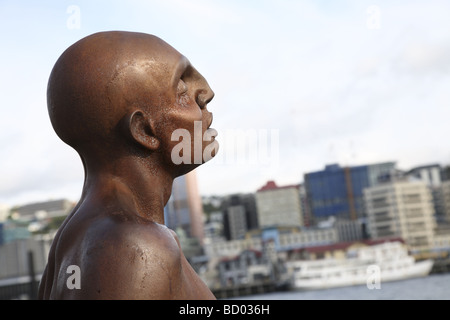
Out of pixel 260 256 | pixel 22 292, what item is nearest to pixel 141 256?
pixel 22 292

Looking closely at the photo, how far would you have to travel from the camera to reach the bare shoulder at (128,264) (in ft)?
7.42

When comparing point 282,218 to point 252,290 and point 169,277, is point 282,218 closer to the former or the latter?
point 252,290

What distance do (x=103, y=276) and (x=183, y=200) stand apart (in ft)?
267

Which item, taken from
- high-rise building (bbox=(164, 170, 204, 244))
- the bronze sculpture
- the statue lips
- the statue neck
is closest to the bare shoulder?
the bronze sculpture

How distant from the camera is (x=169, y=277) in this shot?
2.34 meters

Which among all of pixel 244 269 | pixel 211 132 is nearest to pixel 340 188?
pixel 244 269

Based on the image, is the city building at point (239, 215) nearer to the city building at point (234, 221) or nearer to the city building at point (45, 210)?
the city building at point (234, 221)

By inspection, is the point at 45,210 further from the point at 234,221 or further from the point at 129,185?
the point at 129,185

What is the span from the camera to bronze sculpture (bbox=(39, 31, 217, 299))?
2.42m

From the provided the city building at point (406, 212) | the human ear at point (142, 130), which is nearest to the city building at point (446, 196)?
the city building at point (406, 212)

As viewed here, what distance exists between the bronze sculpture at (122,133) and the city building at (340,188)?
94.5 meters

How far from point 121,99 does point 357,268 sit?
185 ft

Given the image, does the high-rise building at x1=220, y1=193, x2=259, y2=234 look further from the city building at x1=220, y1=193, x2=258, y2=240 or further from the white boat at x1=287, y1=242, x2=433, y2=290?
the white boat at x1=287, y1=242, x2=433, y2=290

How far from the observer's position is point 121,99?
102 inches
